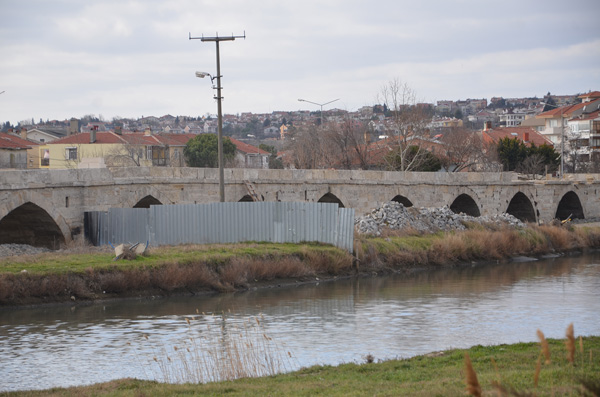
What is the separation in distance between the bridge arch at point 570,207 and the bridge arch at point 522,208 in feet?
10.5

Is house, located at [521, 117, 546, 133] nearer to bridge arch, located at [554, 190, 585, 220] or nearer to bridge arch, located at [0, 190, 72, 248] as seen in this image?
bridge arch, located at [554, 190, 585, 220]

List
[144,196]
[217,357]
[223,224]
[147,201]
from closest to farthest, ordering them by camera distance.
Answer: [217,357] → [223,224] → [144,196] → [147,201]

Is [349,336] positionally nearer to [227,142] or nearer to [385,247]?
[385,247]

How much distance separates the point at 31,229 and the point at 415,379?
19394mm

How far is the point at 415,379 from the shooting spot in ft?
34.5

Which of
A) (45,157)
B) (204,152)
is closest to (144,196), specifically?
(204,152)

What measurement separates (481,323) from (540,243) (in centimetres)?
1884

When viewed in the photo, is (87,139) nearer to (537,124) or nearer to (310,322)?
(310,322)

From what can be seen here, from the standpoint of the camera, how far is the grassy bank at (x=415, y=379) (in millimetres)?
9242

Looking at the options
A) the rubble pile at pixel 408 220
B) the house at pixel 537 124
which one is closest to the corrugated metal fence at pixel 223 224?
the rubble pile at pixel 408 220

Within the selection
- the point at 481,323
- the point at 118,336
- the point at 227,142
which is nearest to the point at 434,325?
the point at 481,323

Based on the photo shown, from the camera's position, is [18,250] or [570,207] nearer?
[18,250]

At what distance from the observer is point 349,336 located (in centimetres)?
1691

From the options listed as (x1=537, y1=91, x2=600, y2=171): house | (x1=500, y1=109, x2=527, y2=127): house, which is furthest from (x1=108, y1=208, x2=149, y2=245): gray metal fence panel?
(x1=500, y1=109, x2=527, y2=127): house
